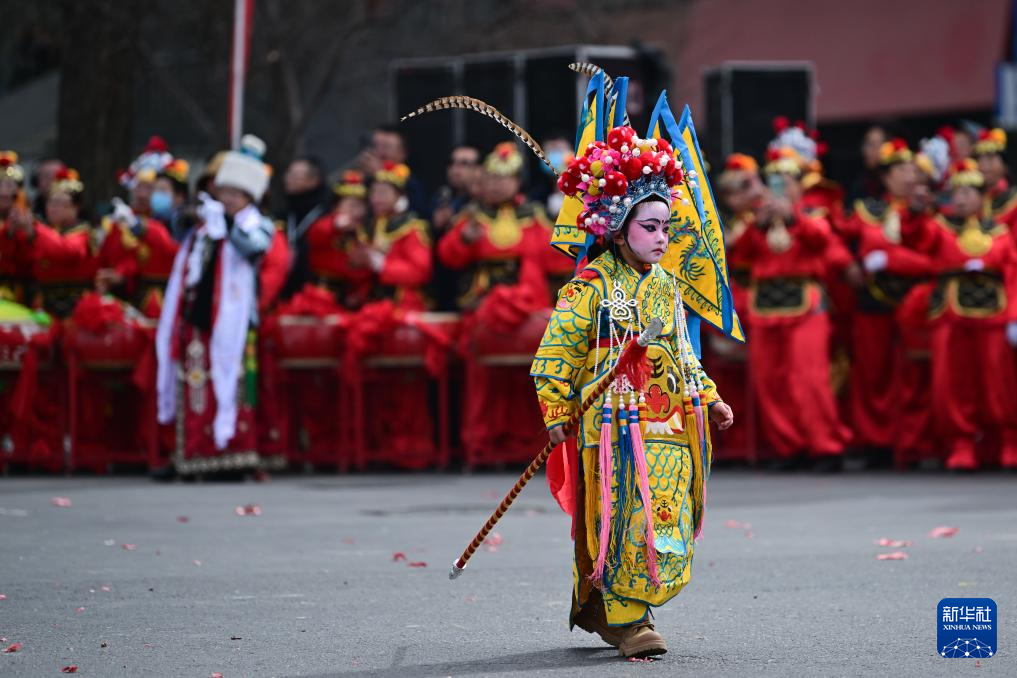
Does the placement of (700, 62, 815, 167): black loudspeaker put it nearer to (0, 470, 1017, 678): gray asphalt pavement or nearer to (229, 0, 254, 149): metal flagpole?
(229, 0, 254, 149): metal flagpole

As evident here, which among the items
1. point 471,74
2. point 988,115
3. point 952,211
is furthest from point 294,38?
point 952,211

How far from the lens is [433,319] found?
543 inches

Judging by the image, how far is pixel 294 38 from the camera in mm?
22094

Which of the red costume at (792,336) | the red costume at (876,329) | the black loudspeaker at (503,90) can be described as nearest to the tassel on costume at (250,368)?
the black loudspeaker at (503,90)

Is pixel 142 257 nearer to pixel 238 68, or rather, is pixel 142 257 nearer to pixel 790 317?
pixel 238 68

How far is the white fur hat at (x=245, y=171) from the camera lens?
12.5 m

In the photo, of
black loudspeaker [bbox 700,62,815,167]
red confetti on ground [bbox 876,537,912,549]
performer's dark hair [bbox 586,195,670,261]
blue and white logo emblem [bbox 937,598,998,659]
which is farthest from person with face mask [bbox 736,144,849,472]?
blue and white logo emblem [bbox 937,598,998,659]

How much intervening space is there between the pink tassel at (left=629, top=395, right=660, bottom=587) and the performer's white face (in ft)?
1.66

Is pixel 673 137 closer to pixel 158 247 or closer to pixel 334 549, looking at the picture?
pixel 334 549

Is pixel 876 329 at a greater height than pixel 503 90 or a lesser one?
lesser

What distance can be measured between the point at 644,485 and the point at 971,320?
7399 mm

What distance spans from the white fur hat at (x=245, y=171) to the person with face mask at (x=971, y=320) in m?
4.60

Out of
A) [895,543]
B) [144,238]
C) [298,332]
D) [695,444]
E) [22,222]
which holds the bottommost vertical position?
[895,543]

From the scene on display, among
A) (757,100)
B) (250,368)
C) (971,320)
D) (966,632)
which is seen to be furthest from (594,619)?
(757,100)
